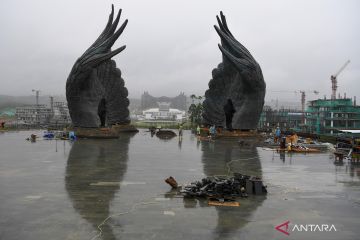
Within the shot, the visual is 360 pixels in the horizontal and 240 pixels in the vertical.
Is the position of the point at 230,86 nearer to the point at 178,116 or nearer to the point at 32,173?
the point at 32,173

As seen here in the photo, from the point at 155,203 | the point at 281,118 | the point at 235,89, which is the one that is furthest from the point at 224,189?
the point at 281,118

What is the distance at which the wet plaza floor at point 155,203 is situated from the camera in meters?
7.90

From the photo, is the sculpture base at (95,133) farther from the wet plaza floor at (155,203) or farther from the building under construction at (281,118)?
the building under construction at (281,118)

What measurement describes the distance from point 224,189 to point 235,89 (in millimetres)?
26695

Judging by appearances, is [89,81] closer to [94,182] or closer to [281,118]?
[94,182]

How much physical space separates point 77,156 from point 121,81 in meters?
26.6

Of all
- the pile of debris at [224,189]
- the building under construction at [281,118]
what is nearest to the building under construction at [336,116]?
the building under construction at [281,118]

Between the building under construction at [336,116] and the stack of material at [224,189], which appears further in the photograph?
the building under construction at [336,116]

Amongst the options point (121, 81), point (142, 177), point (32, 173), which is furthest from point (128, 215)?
point (121, 81)

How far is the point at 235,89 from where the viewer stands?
36625mm

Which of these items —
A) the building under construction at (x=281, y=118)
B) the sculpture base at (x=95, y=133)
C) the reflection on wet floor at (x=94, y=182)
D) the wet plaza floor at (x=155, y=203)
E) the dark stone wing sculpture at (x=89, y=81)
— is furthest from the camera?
the building under construction at (x=281, y=118)

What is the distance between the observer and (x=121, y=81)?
150ft

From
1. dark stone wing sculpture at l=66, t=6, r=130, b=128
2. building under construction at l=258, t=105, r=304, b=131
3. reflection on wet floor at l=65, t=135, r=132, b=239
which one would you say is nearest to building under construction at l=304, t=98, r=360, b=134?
building under construction at l=258, t=105, r=304, b=131

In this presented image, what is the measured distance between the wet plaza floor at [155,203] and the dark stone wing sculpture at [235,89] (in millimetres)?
14632
